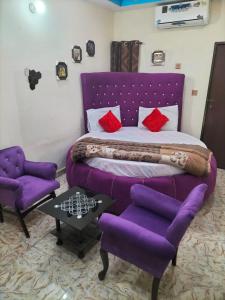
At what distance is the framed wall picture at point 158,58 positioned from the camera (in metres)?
4.12

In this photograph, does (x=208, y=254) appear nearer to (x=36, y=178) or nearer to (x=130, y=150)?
(x=130, y=150)

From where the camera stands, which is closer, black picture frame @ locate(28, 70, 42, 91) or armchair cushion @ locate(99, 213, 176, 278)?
armchair cushion @ locate(99, 213, 176, 278)

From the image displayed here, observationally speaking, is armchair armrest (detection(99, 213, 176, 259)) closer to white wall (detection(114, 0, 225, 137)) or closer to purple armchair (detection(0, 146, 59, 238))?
purple armchair (detection(0, 146, 59, 238))

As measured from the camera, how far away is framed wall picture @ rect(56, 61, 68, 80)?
132 inches

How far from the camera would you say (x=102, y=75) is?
413 cm

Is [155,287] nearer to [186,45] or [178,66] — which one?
[178,66]

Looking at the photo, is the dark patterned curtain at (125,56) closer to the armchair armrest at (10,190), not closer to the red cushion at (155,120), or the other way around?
the red cushion at (155,120)

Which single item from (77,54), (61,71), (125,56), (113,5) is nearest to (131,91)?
(125,56)

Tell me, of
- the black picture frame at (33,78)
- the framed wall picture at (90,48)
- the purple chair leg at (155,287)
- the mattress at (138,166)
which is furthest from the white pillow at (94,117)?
the purple chair leg at (155,287)

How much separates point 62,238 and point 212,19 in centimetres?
386

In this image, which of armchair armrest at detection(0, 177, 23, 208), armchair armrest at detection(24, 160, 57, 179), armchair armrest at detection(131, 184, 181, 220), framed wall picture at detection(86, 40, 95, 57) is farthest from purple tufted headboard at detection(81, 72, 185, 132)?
armchair armrest at detection(131, 184, 181, 220)

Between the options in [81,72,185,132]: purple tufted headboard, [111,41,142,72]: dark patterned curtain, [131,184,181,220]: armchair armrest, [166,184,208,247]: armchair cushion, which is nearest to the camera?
[166,184,208,247]: armchair cushion

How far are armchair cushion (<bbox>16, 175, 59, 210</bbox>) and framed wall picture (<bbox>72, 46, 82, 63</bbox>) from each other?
2.08m

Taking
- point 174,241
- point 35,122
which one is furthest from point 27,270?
point 35,122
